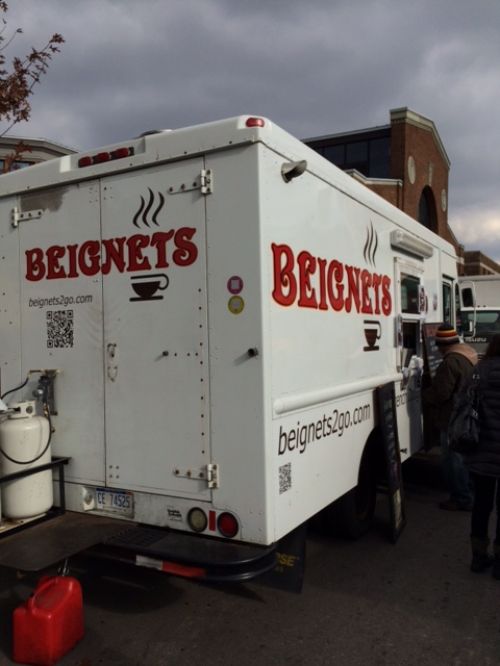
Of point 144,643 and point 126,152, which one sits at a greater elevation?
point 126,152

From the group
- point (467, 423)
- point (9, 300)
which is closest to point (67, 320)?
point (9, 300)

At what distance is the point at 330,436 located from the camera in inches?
150

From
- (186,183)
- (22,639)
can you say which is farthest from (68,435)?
(186,183)

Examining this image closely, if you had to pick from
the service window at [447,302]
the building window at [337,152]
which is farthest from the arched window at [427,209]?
the service window at [447,302]

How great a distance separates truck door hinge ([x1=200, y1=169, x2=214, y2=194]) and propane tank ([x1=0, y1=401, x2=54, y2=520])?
1687 mm

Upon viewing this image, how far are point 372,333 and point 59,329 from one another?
7.70ft

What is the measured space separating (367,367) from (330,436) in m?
0.88

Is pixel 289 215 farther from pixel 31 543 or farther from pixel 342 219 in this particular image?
pixel 31 543

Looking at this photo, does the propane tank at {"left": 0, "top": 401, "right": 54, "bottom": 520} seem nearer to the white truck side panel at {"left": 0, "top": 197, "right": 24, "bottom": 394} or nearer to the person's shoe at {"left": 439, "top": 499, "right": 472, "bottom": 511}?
the white truck side panel at {"left": 0, "top": 197, "right": 24, "bottom": 394}

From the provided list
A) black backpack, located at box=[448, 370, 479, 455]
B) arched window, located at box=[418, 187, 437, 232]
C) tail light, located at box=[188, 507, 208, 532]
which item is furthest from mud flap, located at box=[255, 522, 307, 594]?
arched window, located at box=[418, 187, 437, 232]

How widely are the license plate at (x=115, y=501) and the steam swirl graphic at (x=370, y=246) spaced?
2.43 m

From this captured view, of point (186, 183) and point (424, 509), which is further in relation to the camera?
point (424, 509)

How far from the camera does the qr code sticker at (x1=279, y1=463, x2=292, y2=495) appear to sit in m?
3.15

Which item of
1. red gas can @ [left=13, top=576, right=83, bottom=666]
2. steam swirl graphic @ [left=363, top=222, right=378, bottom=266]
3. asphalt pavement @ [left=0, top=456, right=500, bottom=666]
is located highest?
steam swirl graphic @ [left=363, top=222, right=378, bottom=266]
